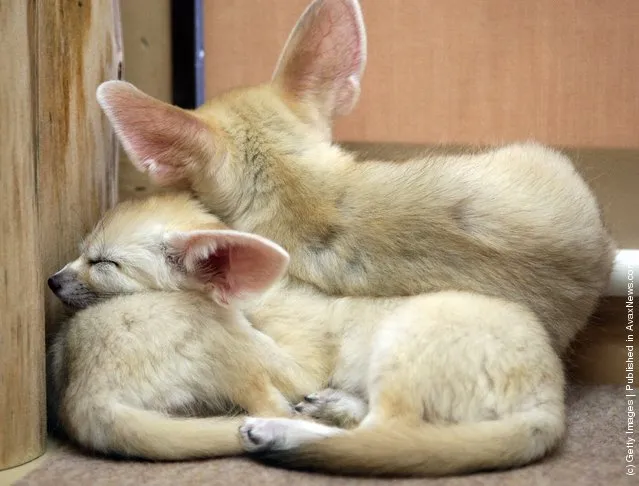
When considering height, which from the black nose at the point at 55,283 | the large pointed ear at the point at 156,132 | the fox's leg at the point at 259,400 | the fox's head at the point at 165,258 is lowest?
the fox's leg at the point at 259,400

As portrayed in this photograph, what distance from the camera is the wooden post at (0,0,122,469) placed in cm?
165

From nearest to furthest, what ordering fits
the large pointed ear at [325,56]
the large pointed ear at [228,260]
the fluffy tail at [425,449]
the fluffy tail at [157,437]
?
the fluffy tail at [425,449] < the fluffy tail at [157,437] < the large pointed ear at [228,260] < the large pointed ear at [325,56]

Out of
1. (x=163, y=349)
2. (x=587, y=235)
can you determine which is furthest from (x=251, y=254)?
(x=587, y=235)

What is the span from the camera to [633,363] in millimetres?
2334

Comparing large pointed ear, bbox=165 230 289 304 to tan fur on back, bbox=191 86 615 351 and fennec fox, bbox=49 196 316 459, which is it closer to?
fennec fox, bbox=49 196 316 459

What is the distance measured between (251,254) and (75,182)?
0.52 meters

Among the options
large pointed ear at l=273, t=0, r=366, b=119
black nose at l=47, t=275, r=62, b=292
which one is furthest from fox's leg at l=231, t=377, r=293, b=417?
large pointed ear at l=273, t=0, r=366, b=119

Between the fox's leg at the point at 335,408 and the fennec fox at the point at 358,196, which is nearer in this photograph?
the fox's leg at the point at 335,408

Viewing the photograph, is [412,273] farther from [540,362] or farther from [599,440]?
[599,440]

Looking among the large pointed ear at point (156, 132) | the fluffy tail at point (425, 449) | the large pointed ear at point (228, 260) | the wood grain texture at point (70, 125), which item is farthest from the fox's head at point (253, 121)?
the fluffy tail at point (425, 449)

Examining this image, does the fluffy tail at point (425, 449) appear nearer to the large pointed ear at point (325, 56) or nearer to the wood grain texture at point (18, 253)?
the wood grain texture at point (18, 253)

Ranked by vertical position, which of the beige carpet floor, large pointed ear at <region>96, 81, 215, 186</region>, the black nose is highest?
Answer: large pointed ear at <region>96, 81, 215, 186</region>

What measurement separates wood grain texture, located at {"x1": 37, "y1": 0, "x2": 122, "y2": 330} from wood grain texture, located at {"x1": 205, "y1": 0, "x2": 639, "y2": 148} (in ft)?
2.40

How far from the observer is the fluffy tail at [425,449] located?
1559 millimetres
